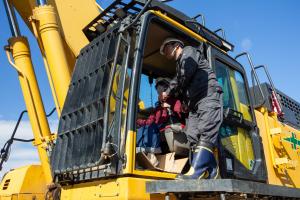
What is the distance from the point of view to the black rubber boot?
2.52m

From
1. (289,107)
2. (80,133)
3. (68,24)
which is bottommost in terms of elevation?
(80,133)

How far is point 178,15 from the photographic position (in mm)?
3408

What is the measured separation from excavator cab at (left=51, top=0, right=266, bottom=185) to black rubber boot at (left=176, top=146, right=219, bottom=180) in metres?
0.25

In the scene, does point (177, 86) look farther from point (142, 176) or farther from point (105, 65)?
point (142, 176)

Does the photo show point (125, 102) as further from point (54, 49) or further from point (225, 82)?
point (54, 49)

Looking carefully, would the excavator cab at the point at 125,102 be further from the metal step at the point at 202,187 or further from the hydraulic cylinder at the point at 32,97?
the hydraulic cylinder at the point at 32,97

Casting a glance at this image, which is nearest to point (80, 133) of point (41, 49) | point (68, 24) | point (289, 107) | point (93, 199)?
point (93, 199)

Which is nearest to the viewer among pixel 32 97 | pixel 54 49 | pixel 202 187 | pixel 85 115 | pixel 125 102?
pixel 202 187

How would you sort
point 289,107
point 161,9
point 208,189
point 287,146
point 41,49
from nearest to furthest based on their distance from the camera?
point 208,189 < point 161,9 < point 41,49 < point 287,146 < point 289,107

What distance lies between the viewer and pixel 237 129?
347cm

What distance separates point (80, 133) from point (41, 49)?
5.49 ft

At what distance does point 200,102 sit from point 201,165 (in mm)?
579

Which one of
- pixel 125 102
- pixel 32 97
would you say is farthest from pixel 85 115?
pixel 32 97

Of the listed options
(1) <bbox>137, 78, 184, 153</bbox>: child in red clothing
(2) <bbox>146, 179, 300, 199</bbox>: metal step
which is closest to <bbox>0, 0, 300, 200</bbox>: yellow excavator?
(2) <bbox>146, 179, 300, 199</bbox>: metal step
